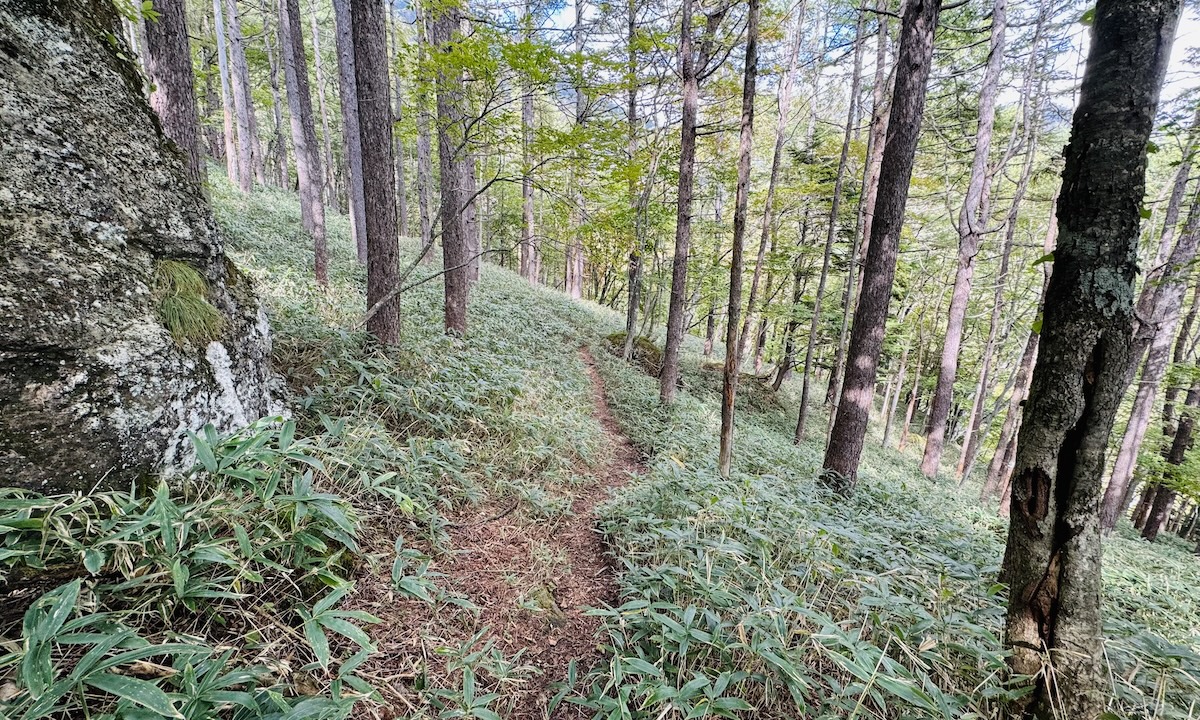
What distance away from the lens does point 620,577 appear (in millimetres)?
3381

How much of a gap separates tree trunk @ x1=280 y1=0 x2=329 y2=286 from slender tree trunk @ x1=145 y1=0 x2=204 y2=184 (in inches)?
110

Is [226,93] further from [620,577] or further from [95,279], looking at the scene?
[620,577]

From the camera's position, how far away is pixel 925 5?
4.88 meters

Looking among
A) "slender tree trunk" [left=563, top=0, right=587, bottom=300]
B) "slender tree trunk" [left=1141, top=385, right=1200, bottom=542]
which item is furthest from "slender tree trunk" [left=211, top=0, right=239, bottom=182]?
"slender tree trunk" [left=1141, top=385, right=1200, bottom=542]

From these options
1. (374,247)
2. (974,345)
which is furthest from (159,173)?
(974,345)

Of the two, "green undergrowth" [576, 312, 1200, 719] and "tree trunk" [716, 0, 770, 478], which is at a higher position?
"tree trunk" [716, 0, 770, 478]

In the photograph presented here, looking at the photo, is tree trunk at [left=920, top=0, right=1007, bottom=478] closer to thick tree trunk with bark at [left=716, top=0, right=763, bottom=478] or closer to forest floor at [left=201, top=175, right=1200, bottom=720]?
forest floor at [left=201, top=175, right=1200, bottom=720]

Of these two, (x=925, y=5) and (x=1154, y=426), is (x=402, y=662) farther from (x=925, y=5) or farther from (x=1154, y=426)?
(x=1154, y=426)

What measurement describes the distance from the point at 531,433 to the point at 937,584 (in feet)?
12.9

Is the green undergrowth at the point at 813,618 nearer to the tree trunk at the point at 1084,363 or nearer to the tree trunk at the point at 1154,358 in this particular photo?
the tree trunk at the point at 1084,363

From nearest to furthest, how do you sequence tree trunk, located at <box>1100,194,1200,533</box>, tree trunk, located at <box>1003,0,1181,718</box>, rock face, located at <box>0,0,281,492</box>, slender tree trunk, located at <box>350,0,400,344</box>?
tree trunk, located at <box>1003,0,1181,718</box> → rock face, located at <box>0,0,281,492</box> → slender tree trunk, located at <box>350,0,400,344</box> → tree trunk, located at <box>1100,194,1200,533</box>

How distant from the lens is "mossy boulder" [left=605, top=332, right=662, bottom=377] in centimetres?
1220

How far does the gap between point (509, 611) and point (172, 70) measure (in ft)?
25.7

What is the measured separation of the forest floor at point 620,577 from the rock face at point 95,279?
979 mm
